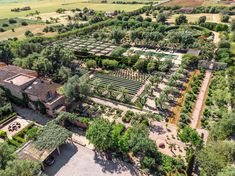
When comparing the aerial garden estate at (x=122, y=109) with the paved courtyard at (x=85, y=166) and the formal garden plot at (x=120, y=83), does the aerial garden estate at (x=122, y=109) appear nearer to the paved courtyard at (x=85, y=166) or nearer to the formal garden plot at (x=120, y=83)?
the paved courtyard at (x=85, y=166)

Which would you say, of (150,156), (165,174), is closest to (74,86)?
(150,156)

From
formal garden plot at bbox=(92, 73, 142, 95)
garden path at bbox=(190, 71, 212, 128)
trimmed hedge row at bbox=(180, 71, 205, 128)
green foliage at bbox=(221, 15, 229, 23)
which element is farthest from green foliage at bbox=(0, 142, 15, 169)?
green foliage at bbox=(221, 15, 229, 23)

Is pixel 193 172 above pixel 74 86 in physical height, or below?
below

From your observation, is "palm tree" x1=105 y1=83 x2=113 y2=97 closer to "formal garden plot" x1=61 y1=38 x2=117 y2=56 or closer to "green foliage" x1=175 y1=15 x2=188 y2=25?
"formal garden plot" x1=61 y1=38 x2=117 y2=56

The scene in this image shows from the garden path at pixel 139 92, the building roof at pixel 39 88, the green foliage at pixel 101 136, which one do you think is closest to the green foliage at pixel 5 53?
the building roof at pixel 39 88

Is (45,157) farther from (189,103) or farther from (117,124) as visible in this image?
(189,103)

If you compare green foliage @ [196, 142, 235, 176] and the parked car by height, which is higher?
green foliage @ [196, 142, 235, 176]
